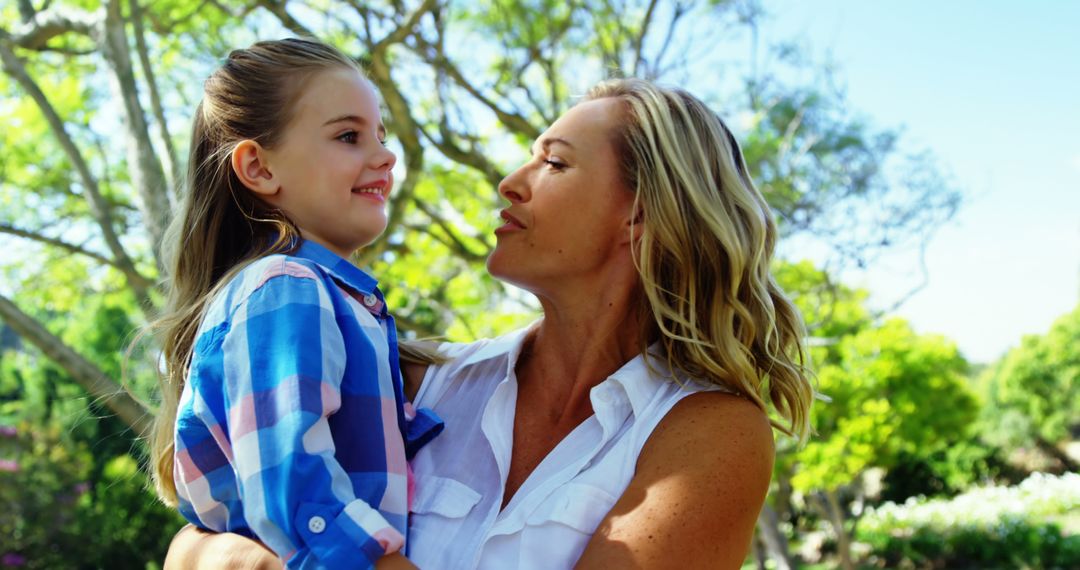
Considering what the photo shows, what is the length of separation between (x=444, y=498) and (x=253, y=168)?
74 centimetres

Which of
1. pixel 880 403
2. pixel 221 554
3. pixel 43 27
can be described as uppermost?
pixel 43 27

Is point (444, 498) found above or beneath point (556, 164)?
beneath

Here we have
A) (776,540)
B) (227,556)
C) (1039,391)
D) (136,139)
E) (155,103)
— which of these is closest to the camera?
(227,556)

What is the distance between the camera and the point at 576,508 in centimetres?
171

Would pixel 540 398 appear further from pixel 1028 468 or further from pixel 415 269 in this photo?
pixel 1028 468

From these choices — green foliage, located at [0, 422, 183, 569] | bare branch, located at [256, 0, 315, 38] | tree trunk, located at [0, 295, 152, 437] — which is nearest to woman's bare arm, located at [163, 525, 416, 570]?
tree trunk, located at [0, 295, 152, 437]

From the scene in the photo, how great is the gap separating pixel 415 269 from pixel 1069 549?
1172cm

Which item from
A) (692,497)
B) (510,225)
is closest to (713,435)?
(692,497)

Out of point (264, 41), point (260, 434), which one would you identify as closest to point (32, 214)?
point (264, 41)

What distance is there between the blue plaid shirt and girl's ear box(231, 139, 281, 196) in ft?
0.63

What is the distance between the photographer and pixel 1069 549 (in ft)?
47.8

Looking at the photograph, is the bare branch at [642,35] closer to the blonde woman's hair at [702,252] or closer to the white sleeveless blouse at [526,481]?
the blonde woman's hair at [702,252]

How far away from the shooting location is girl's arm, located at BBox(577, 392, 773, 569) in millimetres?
1601

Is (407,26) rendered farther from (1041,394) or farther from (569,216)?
(1041,394)
